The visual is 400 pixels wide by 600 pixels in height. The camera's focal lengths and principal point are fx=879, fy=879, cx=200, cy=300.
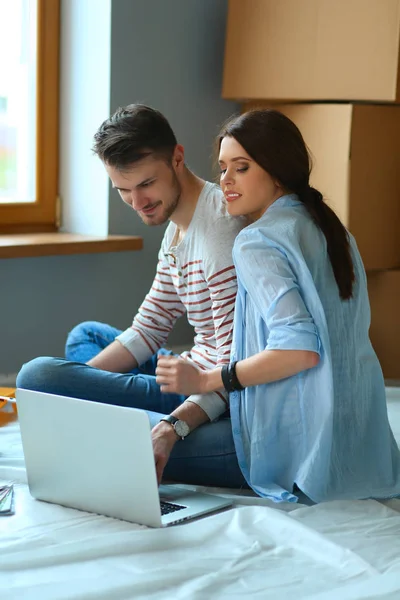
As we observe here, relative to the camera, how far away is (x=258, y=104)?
2.68 m

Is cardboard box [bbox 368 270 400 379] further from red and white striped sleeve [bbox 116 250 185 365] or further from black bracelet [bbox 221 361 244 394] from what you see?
black bracelet [bbox 221 361 244 394]

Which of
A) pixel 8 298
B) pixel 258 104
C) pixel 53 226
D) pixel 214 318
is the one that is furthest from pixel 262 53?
pixel 214 318

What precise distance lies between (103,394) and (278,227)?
1.58 feet

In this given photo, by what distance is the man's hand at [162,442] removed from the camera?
1426 mm

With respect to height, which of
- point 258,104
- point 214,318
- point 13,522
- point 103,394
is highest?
point 258,104

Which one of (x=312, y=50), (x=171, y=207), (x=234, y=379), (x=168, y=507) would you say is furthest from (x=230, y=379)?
(x=312, y=50)

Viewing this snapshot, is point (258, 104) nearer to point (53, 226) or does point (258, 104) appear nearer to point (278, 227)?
point (53, 226)

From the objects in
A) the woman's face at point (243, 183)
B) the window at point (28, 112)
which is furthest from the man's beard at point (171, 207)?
the window at point (28, 112)

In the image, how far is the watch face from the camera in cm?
148

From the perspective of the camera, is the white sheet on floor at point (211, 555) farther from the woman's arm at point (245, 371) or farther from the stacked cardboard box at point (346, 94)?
the stacked cardboard box at point (346, 94)

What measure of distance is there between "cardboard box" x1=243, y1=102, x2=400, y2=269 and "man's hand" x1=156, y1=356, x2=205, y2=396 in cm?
113

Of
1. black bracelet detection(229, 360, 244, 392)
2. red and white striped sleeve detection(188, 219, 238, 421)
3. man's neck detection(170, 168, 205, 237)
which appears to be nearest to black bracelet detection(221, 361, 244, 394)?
black bracelet detection(229, 360, 244, 392)

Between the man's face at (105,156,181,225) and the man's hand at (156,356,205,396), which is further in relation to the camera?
the man's face at (105,156,181,225)

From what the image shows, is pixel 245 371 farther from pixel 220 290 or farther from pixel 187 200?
pixel 187 200
